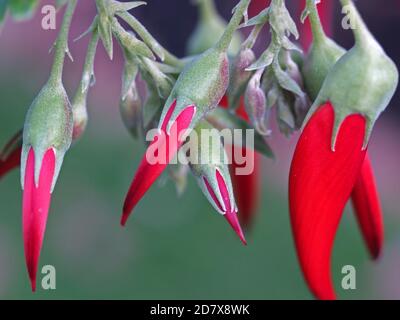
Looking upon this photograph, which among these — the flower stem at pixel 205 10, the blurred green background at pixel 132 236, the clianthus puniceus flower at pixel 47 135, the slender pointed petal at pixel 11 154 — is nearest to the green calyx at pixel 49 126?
the clianthus puniceus flower at pixel 47 135

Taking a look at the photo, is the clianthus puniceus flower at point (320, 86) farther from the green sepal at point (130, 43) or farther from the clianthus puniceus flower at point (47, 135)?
the clianthus puniceus flower at point (47, 135)

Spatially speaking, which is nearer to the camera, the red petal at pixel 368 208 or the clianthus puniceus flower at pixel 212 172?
the clianthus puniceus flower at pixel 212 172

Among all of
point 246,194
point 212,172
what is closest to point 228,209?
point 212,172

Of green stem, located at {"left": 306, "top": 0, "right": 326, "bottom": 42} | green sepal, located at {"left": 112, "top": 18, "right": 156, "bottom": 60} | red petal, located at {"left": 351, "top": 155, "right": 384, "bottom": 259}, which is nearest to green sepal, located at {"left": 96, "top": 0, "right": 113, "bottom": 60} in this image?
green sepal, located at {"left": 112, "top": 18, "right": 156, "bottom": 60}

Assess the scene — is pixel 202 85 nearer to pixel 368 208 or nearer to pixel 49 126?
pixel 49 126

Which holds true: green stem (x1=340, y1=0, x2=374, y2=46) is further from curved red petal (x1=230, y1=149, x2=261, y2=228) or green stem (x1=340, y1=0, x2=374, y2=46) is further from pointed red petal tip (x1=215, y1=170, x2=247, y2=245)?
curved red petal (x1=230, y1=149, x2=261, y2=228)
